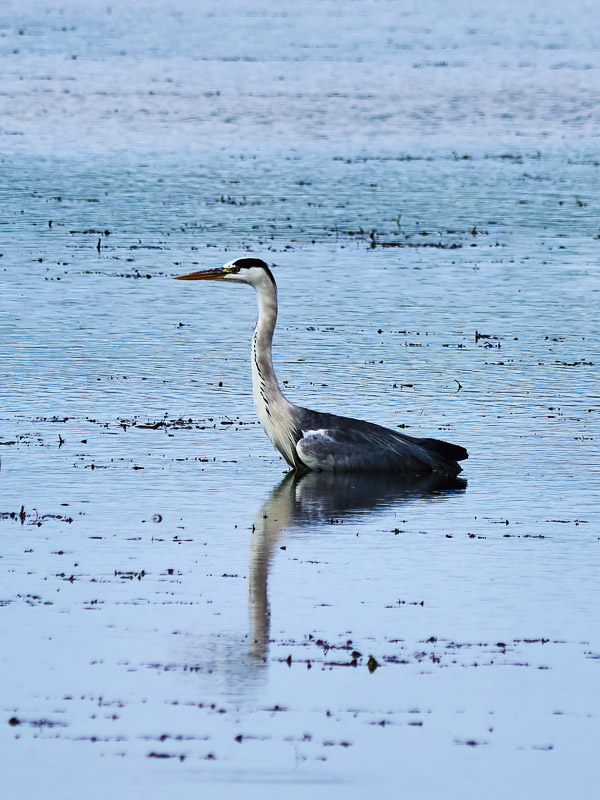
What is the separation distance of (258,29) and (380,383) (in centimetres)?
6108

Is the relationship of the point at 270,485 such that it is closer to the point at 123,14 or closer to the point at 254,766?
the point at 254,766

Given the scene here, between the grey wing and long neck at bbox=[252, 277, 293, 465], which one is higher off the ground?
long neck at bbox=[252, 277, 293, 465]

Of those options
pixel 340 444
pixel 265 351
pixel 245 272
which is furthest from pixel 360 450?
pixel 245 272

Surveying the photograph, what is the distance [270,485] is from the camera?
14.4m

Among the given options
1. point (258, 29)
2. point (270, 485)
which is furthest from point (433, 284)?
point (258, 29)

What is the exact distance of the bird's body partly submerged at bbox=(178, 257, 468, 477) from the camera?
14.8 metres

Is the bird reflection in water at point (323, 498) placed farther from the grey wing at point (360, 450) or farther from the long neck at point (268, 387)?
the long neck at point (268, 387)

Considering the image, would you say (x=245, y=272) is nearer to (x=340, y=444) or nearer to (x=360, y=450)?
(x=340, y=444)

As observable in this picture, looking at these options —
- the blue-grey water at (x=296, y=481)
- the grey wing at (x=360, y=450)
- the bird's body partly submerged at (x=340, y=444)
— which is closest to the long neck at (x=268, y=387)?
the bird's body partly submerged at (x=340, y=444)

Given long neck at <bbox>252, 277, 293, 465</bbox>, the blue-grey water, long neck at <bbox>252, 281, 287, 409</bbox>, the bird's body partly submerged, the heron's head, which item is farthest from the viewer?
the heron's head

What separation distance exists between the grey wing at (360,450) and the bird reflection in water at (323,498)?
10cm

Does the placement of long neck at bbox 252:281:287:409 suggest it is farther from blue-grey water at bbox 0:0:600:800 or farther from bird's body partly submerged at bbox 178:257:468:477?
Answer: blue-grey water at bbox 0:0:600:800

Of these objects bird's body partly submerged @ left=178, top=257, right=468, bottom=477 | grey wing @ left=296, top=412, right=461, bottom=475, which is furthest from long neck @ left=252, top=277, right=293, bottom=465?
grey wing @ left=296, top=412, right=461, bottom=475

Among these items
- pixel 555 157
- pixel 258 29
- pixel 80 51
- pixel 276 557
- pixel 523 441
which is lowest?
pixel 276 557
